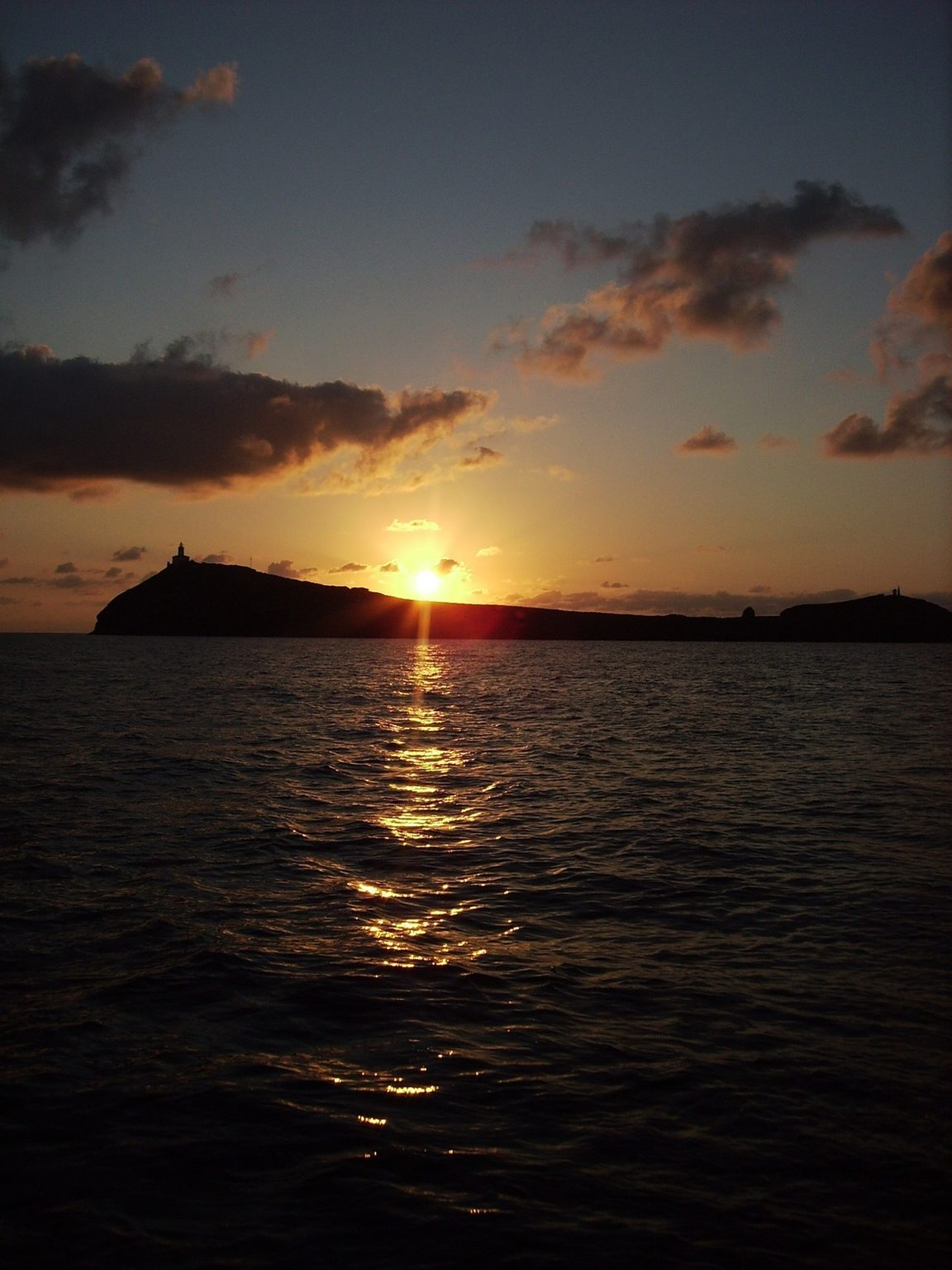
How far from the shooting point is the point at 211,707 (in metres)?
57.8

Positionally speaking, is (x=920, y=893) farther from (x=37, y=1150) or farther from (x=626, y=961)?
(x=37, y=1150)

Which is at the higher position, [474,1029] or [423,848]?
[474,1029]

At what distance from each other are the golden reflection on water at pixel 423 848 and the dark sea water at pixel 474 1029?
0.40 feet

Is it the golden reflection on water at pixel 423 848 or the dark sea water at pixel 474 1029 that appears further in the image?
the golden reflection on water at pixel 423 848

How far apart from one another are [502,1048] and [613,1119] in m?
Result: 1.82

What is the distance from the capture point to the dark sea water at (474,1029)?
7188 mm

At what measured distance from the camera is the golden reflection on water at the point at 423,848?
13.5 metres

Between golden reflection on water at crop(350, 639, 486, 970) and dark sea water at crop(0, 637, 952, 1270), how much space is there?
0.40 feet

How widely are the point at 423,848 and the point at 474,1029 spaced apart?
9529 mm

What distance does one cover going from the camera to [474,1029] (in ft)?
34.9

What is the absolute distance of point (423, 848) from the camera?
65.9 feet

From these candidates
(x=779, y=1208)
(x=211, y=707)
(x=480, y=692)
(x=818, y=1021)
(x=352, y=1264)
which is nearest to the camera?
(x=352, y=1264)

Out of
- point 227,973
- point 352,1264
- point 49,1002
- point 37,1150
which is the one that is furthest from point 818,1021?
point 49,1002

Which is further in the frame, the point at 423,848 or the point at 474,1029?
the point at 423,848
